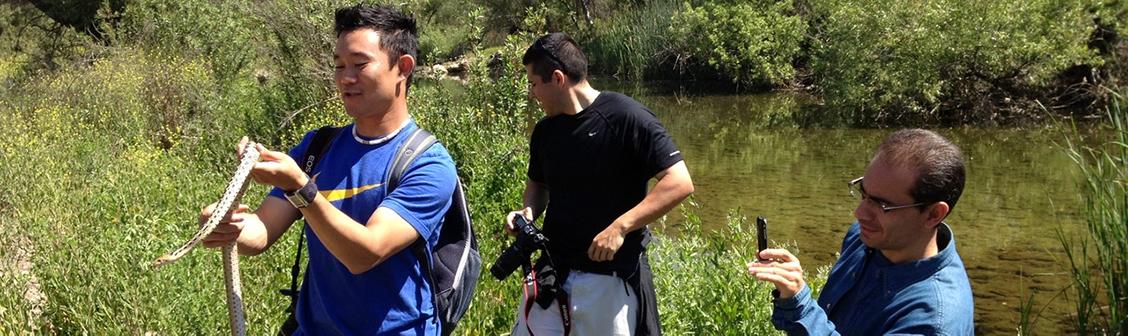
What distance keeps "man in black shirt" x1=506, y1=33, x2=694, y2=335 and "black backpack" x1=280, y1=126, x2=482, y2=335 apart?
2.90ft

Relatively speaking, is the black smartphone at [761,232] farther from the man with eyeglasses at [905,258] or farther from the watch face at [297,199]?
the watch face at [297,199]

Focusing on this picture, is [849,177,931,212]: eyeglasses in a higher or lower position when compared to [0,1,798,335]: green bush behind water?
higher

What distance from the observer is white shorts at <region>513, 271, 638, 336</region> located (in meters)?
3.43

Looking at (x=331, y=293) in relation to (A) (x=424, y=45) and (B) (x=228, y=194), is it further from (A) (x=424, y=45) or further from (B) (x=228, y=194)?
(A) (x=424, y=45)

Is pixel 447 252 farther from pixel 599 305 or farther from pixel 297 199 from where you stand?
pixel 599 305

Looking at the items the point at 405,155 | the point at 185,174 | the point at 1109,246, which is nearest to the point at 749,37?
the point at 185,174

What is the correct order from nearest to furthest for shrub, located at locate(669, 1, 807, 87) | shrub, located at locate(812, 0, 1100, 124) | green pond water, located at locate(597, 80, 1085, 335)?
green pond water, located at locate(597, 80, 1085, 335)
shrub, located at locate(812, 0, 1100, 124)
shrub, located at locate(669, 1, 807, 87)

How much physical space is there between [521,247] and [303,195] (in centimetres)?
165

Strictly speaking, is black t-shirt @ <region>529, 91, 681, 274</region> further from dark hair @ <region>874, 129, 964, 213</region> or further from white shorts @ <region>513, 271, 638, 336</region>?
dark hair @ <region>874, 129, 964, 213</region>

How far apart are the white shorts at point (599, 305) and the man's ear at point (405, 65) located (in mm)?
1310

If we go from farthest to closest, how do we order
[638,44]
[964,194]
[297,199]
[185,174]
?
[638,44] < [964,194] < [185,174] < [297,199]

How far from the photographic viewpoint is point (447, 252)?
242 cm

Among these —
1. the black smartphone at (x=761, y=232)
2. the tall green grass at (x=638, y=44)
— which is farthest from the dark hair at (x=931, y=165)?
the tall green grass at (x=638, y=44)

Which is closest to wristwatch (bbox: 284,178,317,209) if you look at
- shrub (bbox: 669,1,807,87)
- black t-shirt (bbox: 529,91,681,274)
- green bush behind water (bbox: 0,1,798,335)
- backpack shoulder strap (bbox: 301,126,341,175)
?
backpack shoulder strap (bbox: 301,126,341,175)
